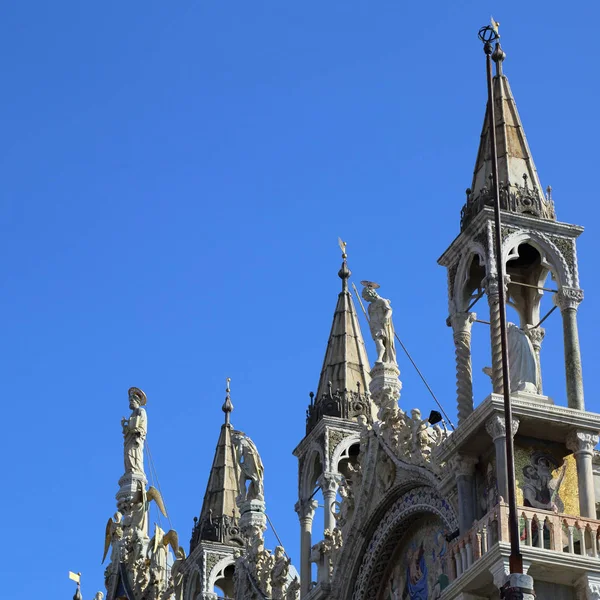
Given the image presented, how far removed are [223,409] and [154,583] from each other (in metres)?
4.53

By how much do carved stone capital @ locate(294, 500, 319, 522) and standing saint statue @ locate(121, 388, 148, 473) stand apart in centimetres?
871

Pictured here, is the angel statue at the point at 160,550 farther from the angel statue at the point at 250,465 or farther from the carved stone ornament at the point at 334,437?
the carved stone ornament at the point at 334,437

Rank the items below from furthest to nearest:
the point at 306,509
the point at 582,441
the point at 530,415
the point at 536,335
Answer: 1. the point at 306,509
2. the point at 536,335
3. the point at 582,441
4. the point at 530,415

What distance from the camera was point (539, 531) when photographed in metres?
22.8

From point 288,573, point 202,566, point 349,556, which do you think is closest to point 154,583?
point 202,566

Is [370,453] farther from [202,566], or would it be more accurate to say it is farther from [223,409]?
[223,409]

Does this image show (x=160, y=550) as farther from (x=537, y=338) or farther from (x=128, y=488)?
(x=537, y=338)

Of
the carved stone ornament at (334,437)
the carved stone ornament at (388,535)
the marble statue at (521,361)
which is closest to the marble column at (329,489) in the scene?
the carved stone ornament at (334,437)

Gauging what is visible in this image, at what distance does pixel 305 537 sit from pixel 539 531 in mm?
9032

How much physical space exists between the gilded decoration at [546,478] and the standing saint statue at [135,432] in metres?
16.7

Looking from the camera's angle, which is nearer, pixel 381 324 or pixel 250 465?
pixel 381 324

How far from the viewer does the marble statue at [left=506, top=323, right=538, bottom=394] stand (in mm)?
25016

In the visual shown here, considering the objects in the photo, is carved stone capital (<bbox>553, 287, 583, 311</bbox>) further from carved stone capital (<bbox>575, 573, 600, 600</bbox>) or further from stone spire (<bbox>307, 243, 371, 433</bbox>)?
Result: stone spire (<bbox>307, 243, 371, 433</bbox>)

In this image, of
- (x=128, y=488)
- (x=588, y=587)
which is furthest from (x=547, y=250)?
(x=128, y=488)
